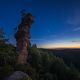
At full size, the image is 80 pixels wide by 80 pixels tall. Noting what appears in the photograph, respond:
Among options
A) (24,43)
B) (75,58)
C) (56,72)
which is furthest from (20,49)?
(75,58)

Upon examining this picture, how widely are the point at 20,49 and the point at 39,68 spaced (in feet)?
14.9

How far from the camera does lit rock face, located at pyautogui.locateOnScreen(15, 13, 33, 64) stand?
28.5 m

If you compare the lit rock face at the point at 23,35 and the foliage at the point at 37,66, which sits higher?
the lit rock face at the point at 23,35

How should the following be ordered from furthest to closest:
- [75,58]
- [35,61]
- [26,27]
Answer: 1. [75,58]
2. [35,61]
3. [26,27]

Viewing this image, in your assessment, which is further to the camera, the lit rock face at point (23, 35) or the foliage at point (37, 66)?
the lit rock face at point (23, 35)

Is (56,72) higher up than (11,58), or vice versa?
(11,58)

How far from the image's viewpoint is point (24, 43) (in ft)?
95.0

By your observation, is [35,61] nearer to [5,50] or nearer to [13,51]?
[13,51]

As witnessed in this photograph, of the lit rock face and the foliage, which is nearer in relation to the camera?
the foliage

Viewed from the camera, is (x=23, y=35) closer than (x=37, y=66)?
Yes

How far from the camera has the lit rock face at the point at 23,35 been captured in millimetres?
28547

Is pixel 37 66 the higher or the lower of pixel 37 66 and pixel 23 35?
the lower

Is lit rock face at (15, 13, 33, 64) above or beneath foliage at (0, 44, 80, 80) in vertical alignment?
above

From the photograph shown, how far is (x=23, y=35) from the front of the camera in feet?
93.8
